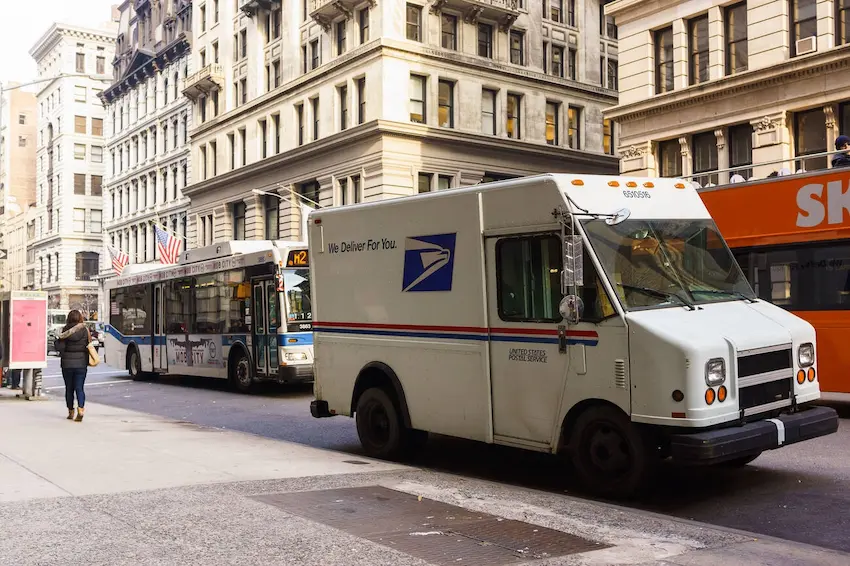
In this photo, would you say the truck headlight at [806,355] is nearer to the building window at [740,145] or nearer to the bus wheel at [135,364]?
the bus wheel at [135,364]

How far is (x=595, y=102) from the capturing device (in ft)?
163

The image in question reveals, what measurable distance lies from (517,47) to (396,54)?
331 inches

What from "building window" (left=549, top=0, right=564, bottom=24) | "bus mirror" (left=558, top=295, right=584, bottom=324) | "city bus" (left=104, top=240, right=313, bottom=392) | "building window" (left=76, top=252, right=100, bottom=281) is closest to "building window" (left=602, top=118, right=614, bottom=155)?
"building window" (left=549, top=0, right=564, bottom=24)

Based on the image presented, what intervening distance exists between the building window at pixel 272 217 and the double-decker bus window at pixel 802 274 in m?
38.3

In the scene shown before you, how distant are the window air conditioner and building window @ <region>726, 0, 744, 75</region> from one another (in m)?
1.97

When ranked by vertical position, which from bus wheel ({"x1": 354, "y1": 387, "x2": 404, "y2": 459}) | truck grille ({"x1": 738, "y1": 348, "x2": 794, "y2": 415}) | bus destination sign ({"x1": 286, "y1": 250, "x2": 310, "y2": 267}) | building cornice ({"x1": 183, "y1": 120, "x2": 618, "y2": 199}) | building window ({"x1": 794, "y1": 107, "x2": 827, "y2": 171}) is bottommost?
bus wheel ({"x1": 354, "y1": 387, "x2": 404, "y2": 459})

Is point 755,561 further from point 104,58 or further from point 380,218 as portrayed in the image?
point 104,58

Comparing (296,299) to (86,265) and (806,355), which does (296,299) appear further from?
(86,265)

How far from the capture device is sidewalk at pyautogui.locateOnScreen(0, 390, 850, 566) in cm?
578

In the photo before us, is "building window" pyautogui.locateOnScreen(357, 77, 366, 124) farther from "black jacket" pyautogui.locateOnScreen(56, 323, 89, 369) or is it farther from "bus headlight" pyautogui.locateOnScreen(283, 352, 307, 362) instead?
"black jacket" pyautogui.locateOnScreen(56, 323, 89, 369)

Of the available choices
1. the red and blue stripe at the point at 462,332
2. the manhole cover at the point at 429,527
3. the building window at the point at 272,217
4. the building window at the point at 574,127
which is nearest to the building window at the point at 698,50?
the building window at the point at 574,127

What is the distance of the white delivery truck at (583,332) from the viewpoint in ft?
24.6

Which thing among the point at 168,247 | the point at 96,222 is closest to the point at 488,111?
the point at 168,247

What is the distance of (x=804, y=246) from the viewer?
1316 centimetres
